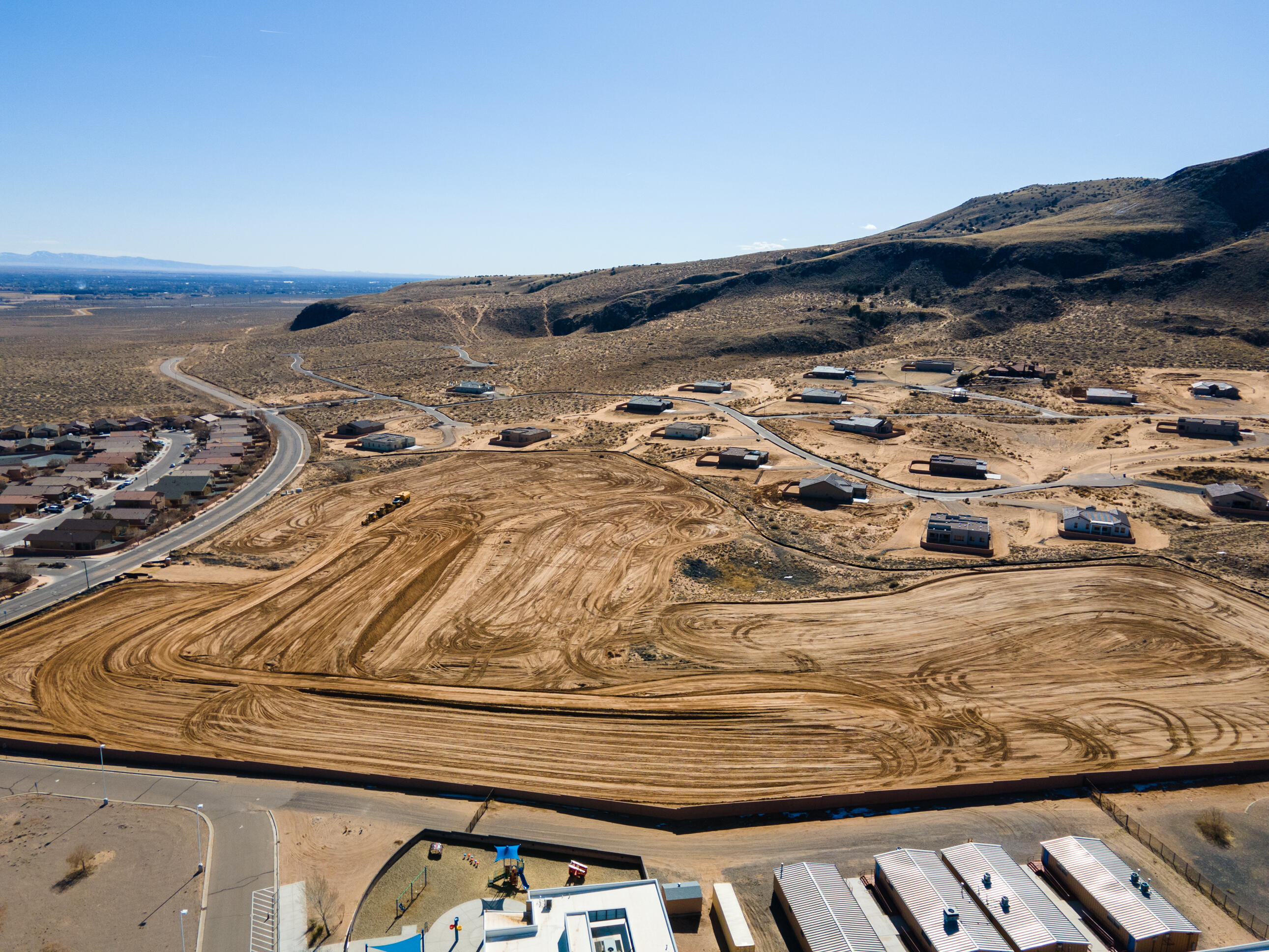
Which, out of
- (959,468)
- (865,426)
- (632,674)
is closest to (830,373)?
(865,426)

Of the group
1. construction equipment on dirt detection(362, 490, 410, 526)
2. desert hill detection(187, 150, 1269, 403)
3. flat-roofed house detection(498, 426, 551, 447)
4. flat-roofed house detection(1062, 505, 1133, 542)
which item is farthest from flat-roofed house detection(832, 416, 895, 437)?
construction equipment on dirt detection(362, 490, 410, 526)

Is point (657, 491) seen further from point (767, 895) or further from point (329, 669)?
point (767, 895)

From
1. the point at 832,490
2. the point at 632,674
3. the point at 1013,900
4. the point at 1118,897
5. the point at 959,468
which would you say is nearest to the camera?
the point at 1118,897

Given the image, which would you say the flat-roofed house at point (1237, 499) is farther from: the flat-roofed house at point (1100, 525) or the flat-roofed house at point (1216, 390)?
the flat-roofed house at point (1216, 390)

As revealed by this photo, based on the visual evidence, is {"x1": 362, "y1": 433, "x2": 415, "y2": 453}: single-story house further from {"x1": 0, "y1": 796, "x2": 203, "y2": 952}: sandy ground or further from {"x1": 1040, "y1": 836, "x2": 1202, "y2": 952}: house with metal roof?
{"x1": 1040, "y1": 836, "x2": 1202, "y2": 952}: house with metal roof

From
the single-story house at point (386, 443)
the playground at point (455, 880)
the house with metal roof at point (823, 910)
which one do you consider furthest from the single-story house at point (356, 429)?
the house with metal roof at point (823, 910)

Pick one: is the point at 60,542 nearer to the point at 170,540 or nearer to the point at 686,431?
the point at 170,540

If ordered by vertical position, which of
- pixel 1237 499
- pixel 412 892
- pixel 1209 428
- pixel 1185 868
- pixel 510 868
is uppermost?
pixel 1209 428
